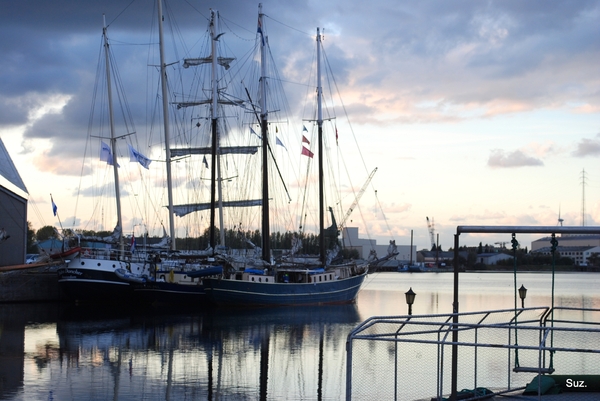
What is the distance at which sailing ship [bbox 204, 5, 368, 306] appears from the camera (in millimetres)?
56022

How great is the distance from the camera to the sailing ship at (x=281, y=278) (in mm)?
56022

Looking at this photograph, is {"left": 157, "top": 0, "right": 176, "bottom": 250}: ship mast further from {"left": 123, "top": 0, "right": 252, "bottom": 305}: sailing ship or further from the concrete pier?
the concrete pier

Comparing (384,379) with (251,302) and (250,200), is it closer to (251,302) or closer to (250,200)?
(251,302)

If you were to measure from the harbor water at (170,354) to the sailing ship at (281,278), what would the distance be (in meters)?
2.41

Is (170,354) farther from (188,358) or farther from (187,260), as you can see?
(187,260)

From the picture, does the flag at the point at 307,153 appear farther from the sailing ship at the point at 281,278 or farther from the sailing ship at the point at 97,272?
the sailing ship at the point at 97,272

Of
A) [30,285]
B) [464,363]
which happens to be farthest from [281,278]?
[464,363]

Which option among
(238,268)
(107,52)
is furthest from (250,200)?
(107,52)

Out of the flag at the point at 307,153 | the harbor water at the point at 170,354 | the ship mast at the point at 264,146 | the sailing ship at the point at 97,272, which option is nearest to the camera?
the harbor water at the point at 170,354

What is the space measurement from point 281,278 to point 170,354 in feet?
100

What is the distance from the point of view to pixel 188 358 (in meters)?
29.4

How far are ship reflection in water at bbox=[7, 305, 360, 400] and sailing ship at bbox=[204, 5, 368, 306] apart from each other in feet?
18.8

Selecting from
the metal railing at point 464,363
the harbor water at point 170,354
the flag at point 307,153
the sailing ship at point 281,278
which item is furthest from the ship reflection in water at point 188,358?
the flag at point 307,153

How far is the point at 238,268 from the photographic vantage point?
60.8 metres
